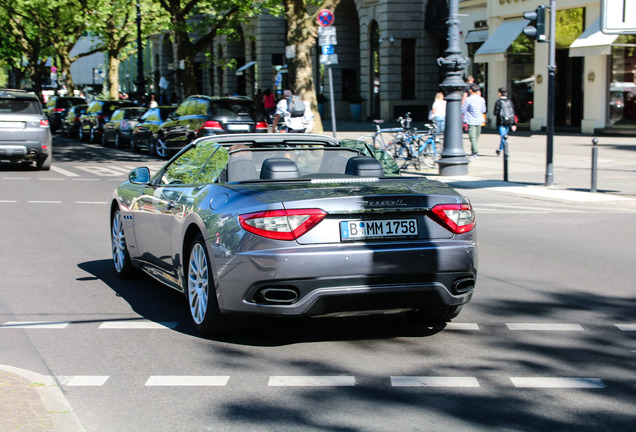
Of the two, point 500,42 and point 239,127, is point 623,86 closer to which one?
point 500,42

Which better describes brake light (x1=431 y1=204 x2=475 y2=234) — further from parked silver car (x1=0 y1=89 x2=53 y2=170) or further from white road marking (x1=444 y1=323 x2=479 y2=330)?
parked silver car (x1=0 y1=89 x2=53 y2=170)

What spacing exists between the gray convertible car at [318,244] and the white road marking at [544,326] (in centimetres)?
49

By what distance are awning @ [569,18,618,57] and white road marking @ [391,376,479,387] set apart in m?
26.8

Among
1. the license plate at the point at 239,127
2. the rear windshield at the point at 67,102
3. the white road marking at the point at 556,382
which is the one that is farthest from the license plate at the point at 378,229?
the rear windshield at the point at 67,102

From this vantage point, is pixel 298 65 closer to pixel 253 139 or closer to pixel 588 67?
pixel 588 67

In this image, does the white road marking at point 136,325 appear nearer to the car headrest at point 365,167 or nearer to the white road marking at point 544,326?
the car headrest at point 365,167

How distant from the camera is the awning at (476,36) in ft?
126

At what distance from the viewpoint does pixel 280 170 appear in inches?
257

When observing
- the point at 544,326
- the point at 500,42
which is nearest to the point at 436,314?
the point at 544,326

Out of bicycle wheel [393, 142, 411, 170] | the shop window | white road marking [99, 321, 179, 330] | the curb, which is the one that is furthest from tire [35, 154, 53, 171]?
the shop window

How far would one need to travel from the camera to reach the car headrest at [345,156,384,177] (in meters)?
6.79

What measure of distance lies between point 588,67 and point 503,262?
24.4 metres

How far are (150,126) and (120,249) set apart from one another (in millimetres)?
20553

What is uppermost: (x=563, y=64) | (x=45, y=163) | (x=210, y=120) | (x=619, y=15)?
(x=619, y=15)
